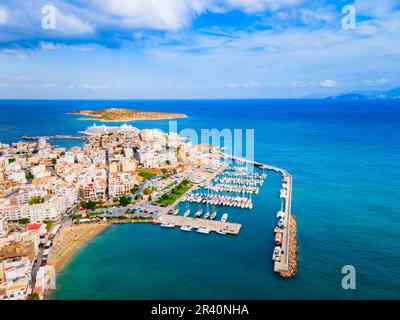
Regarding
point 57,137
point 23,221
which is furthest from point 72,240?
point 57,137

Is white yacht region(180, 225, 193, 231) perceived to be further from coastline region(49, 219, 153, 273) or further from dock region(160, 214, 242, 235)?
coastline region(49, 219, 153, 273)

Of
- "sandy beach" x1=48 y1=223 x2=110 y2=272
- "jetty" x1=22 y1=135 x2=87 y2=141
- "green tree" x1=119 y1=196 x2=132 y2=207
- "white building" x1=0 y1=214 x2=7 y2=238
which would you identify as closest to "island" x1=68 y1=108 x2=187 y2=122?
"jetty" x1=22 y1=135 x2=87 y2=141

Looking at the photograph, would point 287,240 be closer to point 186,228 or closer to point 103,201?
point 186,228

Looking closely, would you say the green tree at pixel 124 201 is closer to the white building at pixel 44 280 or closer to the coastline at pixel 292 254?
the white building at pixel 44 280

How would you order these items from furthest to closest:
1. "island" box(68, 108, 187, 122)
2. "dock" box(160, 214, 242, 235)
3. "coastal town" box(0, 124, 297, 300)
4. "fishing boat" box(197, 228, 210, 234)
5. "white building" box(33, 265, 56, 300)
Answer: "island" box(68, 108, 187, 122), "dock" box(160, 214, 242, 235), "fishing boat" box(197, 228, 210, 234), "coastal town" box(0, 124, 297, 300), "white building" box(33, 265, 56, 300)
